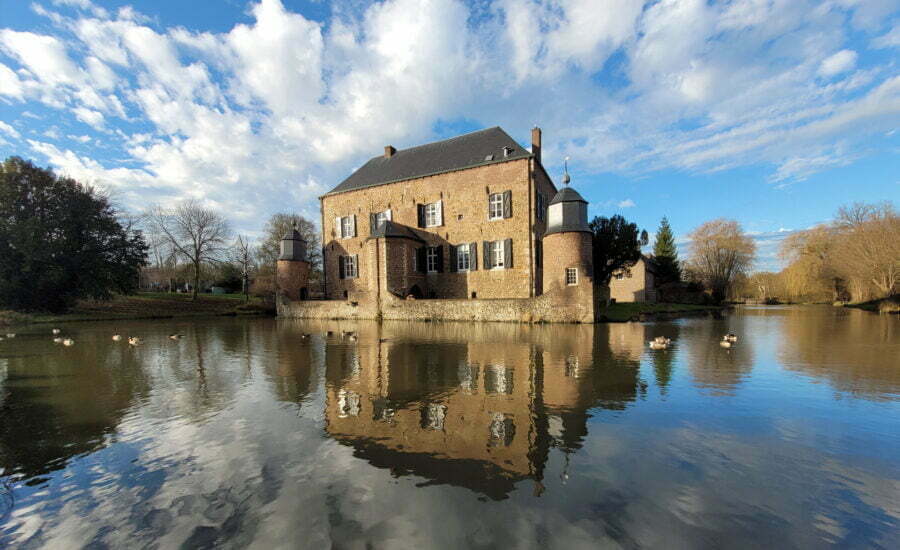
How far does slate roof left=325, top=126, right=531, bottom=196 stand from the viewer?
24.9m

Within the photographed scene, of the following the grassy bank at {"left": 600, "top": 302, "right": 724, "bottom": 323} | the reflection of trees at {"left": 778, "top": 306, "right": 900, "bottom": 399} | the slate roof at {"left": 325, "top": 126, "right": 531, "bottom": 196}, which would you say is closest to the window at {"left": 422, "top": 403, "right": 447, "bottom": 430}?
the reflection of trees at {"left": 778, "top": 306, "right": 900, "bottom": 399}

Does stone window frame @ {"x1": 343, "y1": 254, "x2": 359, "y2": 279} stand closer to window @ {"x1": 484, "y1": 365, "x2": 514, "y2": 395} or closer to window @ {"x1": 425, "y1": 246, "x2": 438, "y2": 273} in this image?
window @ {"x1": 425, "y1": 246, "x2": 438, "y2": 273}

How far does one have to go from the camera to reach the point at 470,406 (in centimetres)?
543

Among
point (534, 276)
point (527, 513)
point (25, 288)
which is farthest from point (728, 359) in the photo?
point (25, 288)

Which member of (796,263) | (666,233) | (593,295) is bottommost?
(593,295)

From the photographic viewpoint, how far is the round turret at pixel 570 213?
19656 millimetres

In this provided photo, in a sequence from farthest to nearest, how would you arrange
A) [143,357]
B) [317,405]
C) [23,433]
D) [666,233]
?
[666,233] → [143,357] → [317,405] → [23,433]

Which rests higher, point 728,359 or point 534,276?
point 534,276

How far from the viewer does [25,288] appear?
24.3 m

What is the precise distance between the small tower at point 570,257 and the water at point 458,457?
34.6 feet

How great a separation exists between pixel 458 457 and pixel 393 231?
21228 millimetres

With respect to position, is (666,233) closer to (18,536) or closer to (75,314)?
(18,536)

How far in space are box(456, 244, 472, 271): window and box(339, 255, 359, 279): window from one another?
8.43 metres

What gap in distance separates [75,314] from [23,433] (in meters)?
29.9
